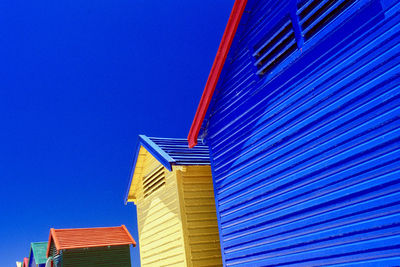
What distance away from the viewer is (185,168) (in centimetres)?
1170

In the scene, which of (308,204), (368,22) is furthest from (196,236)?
(368,22)

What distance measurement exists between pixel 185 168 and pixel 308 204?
554cm

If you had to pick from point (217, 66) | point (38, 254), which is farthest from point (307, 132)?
point (38, 254)

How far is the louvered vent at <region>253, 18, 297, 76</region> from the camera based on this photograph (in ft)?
24.7

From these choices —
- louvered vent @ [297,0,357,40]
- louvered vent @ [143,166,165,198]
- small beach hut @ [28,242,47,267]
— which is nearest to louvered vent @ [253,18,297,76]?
louvered vent @ [297,0,357,40]

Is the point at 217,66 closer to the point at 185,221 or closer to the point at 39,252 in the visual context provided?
the point at 185,221

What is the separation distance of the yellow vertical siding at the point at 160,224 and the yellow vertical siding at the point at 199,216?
20 centimetres

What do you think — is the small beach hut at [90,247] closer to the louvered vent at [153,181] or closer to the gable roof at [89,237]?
the gable roof at [89,237]

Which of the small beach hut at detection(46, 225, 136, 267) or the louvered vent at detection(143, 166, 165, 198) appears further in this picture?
the small beach hut at detection(46, 225, 136, 267)

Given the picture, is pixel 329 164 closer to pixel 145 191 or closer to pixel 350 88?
pixel 350 88

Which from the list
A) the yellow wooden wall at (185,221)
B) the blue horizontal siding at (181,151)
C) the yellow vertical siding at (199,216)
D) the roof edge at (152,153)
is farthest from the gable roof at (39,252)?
the yellow vertical siding at (199,216)

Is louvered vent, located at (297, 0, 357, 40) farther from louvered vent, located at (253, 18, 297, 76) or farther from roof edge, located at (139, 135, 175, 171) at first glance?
roof edge, located at (139, 135, 175, 171)

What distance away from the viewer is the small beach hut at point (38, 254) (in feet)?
99.7

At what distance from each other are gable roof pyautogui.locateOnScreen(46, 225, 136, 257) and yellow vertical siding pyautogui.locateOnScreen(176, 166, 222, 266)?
15.1m
